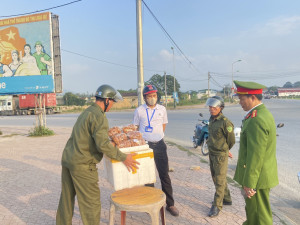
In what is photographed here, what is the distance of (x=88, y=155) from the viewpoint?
2.83 meters

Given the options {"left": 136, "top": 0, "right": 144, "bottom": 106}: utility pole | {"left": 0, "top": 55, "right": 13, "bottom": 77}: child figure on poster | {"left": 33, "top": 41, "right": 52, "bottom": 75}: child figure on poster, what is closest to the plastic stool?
{"left": 136, "top": 0, "right": 144, "bottom": 106}: utility pole

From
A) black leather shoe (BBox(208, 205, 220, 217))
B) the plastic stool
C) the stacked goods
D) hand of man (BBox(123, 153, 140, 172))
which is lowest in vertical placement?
black leather shoe (BBox(208, 205, 220, 217))

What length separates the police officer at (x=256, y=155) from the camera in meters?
2.39

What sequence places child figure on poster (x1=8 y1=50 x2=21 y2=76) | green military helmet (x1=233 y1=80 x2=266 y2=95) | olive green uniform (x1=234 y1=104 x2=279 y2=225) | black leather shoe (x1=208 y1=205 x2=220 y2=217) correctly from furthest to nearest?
child figure on poster (x1=8 y1=50 x2=21 y2=76) → black leather shoe (x1=208 y1=205 x2=220 y2=217) → green military helmet (x1=233 y1=80 x2=266 y2=95) → olive green uniform (x1=234 y1=104 x2=279 y2=225)

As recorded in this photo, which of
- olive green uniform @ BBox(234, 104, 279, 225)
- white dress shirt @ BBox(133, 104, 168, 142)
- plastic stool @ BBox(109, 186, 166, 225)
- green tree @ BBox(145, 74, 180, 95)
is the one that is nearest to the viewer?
olive green uniform @ BBox(234, 104, 279, 225)

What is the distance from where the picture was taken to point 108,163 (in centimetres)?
299

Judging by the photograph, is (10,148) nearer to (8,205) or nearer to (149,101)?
(8,205)

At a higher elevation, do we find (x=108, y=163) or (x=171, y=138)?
(x=108, y=163)

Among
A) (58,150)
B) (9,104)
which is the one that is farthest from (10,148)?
(9,104)

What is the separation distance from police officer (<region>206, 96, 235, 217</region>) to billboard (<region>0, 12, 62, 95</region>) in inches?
407

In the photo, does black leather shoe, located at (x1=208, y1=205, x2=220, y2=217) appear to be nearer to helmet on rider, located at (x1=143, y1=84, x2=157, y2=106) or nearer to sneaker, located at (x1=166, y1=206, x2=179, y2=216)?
sneaker, located at (x1=166, y1=206, x2=179, y2=216)

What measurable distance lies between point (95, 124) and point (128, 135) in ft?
1.72

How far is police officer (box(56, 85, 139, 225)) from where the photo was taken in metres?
2.74

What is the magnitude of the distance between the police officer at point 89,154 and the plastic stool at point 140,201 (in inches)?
10.1
